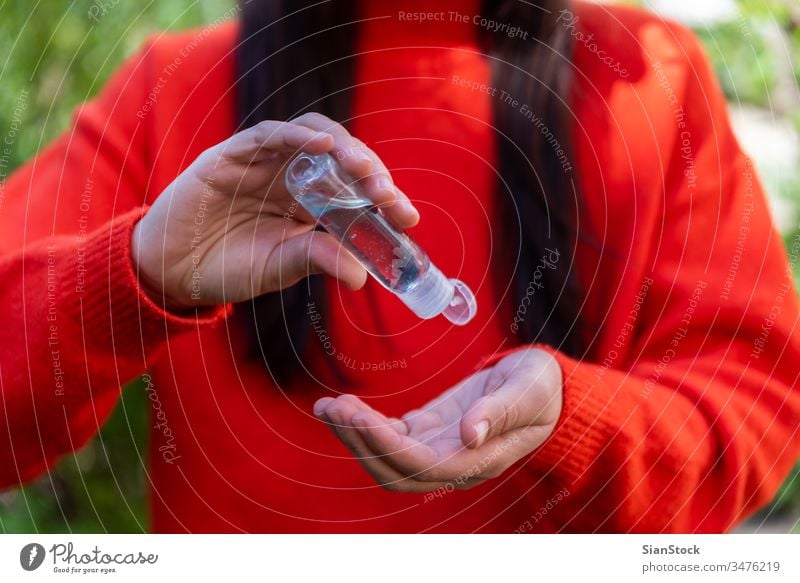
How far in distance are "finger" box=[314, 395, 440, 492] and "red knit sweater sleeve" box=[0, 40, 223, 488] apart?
94 millimetres

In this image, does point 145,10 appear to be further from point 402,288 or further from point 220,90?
point 402,288

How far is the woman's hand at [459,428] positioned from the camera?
0.54m

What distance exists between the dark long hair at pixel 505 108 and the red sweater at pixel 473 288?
0.01m

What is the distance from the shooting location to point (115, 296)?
1.79 feet

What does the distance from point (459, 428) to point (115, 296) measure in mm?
222

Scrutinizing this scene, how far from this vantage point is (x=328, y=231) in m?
0.56

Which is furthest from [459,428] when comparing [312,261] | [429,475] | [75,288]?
[75,288]

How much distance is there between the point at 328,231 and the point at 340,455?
156 mm

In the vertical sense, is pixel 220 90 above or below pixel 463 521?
above

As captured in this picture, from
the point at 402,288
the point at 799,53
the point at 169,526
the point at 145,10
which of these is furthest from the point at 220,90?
the point at 799,53

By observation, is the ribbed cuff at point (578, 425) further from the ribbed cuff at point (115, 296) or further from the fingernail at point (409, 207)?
the ribbed cuff at point (115, 296)

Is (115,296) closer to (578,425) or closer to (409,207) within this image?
(409,207)

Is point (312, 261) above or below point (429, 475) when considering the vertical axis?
above
